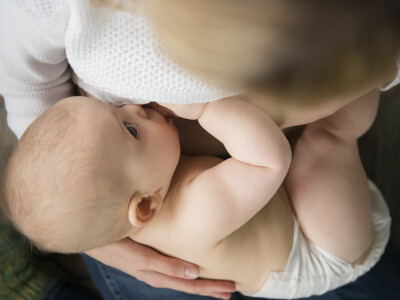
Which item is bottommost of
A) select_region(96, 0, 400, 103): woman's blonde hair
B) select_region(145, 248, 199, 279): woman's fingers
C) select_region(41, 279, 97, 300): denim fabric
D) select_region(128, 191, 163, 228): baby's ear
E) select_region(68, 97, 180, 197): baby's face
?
select_region(41, 279, 97, 300): denim fabric

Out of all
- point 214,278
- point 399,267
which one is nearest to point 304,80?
point 214,278

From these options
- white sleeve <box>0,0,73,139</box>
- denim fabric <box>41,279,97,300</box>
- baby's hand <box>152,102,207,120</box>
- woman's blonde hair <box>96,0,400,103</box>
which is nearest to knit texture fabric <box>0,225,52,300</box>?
denim fabric <box>41,279,97,300</box>

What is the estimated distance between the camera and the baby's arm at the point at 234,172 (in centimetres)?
61

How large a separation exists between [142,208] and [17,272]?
0.65 m

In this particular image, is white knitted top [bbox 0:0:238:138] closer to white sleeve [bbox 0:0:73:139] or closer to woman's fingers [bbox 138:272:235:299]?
white sleeve [bbox 0:0:73:139]

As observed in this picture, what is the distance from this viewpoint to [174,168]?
0.71 metres

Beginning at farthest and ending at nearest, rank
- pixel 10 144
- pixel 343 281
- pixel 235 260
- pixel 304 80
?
→ pixel 10 144
pixel 343 281
pixel 235 260
pixel 304 80

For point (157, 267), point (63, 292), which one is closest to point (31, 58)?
point (157, 267)

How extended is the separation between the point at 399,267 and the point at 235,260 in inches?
17.2

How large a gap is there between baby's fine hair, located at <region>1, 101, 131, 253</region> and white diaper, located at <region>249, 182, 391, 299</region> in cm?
38

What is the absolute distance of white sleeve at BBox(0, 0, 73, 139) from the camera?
0.57m

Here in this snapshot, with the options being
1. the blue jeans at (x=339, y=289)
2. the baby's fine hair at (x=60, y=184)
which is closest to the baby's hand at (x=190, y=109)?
the baby's fine hair at (x=60, y=184)

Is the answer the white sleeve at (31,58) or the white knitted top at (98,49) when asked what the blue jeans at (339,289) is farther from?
the white knitted top at (98,49)

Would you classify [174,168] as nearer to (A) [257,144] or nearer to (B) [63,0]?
(A) [257,144]
